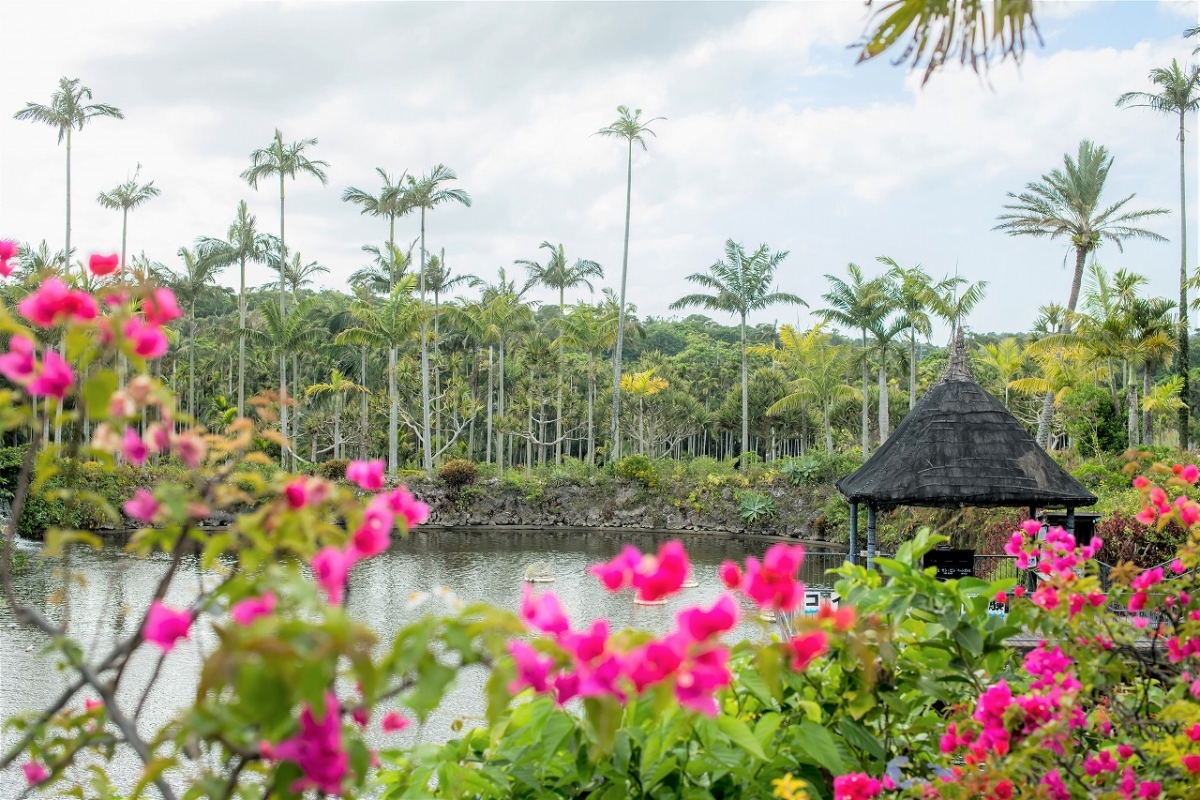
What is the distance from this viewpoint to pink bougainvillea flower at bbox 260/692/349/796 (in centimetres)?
114

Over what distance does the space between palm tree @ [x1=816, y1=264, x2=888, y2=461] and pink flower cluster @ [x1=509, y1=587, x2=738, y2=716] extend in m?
23.5

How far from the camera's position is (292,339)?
28.1 metres

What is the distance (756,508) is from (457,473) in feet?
25.7

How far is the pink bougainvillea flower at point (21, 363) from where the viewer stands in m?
1.32

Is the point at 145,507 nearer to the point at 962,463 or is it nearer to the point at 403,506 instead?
the point at 403,506

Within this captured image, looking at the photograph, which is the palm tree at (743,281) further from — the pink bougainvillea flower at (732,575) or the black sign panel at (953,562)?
the pink bougainvillea flower at (732,575)

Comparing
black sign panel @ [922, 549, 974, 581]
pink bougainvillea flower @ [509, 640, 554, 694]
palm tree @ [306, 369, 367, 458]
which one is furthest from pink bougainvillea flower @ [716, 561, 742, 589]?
palm tree @ [306, 369, 367, 458]

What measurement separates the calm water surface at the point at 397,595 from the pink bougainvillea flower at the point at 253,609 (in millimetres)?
621

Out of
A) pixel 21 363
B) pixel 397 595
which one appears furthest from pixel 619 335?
pixel 21 363

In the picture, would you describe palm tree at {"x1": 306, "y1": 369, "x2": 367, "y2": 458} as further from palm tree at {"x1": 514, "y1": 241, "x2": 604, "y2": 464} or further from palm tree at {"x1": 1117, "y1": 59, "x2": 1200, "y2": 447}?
palm tree at {"x1": 1117, "y1": 59, "x2": 1200, "y2": 447}

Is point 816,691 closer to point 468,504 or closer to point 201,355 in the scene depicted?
point 468,504

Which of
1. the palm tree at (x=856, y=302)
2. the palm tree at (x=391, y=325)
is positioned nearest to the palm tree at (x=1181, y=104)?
the palm tree at (x=856, y=302)

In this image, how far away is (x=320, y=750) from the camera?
3.76ft

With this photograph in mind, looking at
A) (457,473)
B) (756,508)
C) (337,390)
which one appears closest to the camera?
(756,508)
